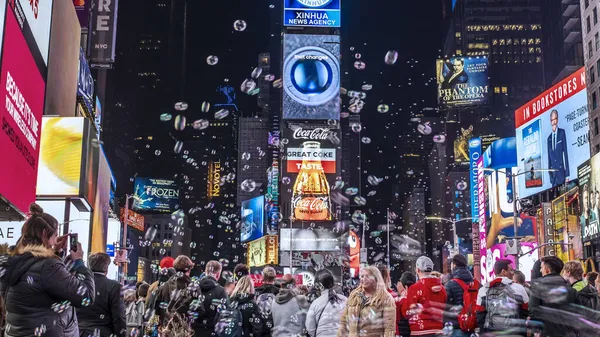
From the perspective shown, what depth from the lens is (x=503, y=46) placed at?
522 feet

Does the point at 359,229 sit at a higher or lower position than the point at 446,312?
higher

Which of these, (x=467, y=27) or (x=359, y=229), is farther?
(x=359, y=229)

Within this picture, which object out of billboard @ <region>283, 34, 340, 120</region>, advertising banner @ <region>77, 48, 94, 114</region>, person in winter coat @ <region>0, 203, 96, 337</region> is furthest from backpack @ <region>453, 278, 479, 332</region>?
billboard @ <region>283, 34, 340, 120</region>

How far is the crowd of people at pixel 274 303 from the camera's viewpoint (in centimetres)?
534

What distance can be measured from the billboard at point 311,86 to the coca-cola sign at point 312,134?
6.34 ft

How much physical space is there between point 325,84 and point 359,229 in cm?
9674

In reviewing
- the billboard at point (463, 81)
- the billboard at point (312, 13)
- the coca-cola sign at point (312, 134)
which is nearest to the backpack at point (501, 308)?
the coca-cola sign at point (312, 134)

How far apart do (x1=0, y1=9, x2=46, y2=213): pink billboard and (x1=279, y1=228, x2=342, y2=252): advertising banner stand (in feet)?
207

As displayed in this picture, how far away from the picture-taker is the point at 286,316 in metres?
9.70

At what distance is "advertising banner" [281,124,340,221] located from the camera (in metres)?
83.4

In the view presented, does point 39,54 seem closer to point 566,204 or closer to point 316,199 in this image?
point 566,204

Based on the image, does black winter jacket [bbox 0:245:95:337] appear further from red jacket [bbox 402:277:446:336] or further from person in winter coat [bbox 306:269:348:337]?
red jacket [bbox 402:277:446:336]

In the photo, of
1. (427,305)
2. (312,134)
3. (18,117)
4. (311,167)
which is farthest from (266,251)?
(427,305)

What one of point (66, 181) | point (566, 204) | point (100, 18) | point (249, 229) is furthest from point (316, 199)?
point (66, 181)
